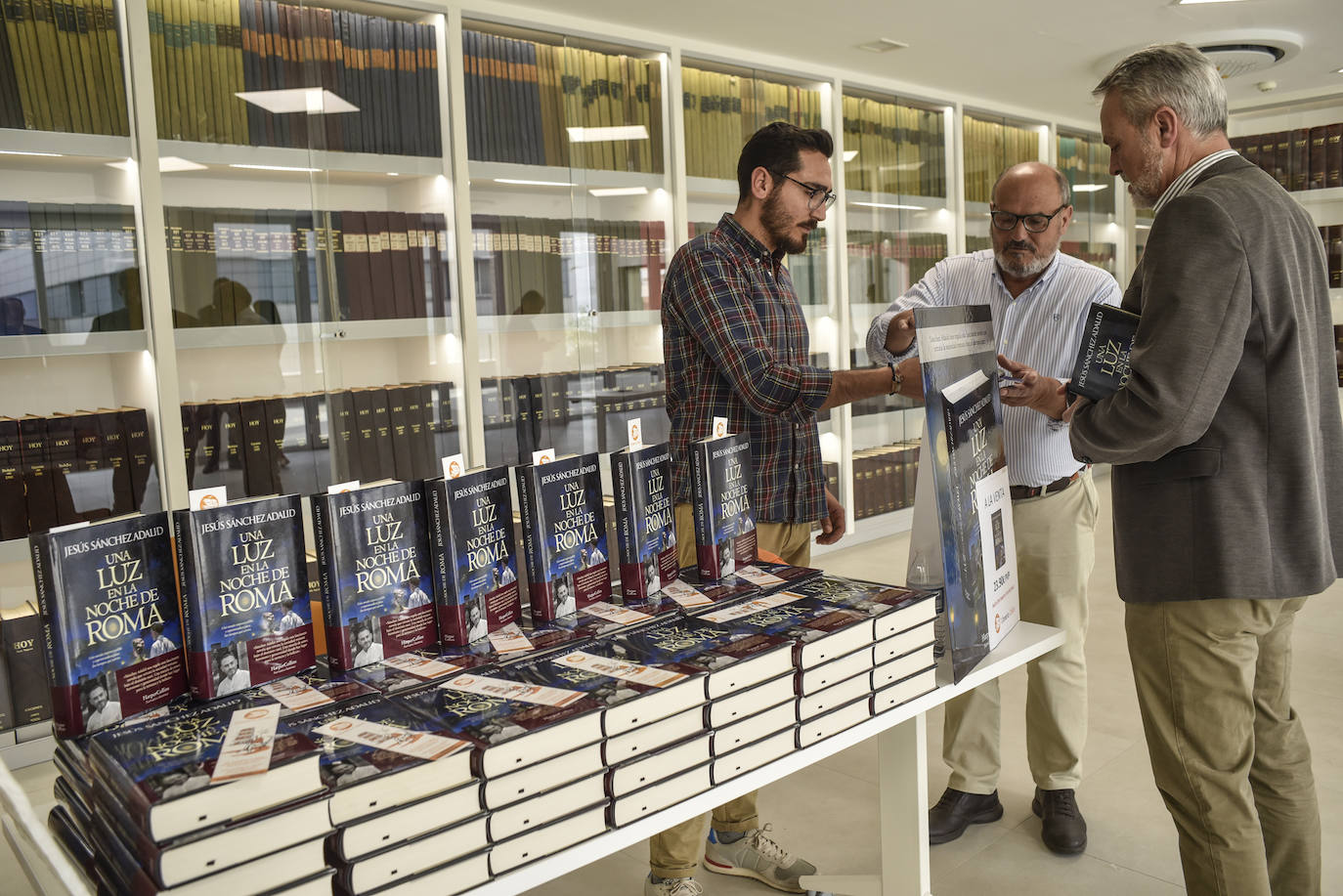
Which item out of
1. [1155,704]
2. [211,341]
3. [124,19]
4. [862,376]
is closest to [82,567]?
[862,376]

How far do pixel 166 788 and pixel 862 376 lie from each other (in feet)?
4.68

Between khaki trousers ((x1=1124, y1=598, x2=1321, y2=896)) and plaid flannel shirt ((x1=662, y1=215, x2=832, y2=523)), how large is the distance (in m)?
0.75

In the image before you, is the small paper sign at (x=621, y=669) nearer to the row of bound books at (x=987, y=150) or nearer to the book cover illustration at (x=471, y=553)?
the book cover illustration at (x=471, y=553)

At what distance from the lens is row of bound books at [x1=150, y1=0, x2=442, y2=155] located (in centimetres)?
320

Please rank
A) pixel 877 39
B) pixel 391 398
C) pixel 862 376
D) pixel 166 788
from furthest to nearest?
pixel 877 39 → pixel 391 398 → pixel 862 376 → pixel 166 788

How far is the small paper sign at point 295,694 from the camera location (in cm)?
115

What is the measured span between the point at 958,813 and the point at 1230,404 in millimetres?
1286

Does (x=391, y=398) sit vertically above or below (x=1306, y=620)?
above

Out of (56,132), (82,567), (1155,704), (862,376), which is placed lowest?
(1155,704)

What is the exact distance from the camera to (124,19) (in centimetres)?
308

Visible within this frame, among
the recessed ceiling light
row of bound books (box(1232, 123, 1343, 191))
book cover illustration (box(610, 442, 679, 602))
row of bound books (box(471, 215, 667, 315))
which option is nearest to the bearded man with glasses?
book cover illustration (box(610, 442, 679, 602))

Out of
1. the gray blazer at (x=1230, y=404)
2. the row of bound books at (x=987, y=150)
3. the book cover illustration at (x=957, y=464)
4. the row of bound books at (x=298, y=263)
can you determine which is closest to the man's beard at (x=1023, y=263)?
the gray blazer at (x=1230, y=404)

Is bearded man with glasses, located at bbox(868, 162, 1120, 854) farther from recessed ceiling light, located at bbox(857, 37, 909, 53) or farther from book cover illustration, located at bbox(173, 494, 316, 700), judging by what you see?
recessed ceiling light, located at bbox(857, 37, 909, 53)

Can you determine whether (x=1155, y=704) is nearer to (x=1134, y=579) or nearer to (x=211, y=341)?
(x=1134, y=579)
